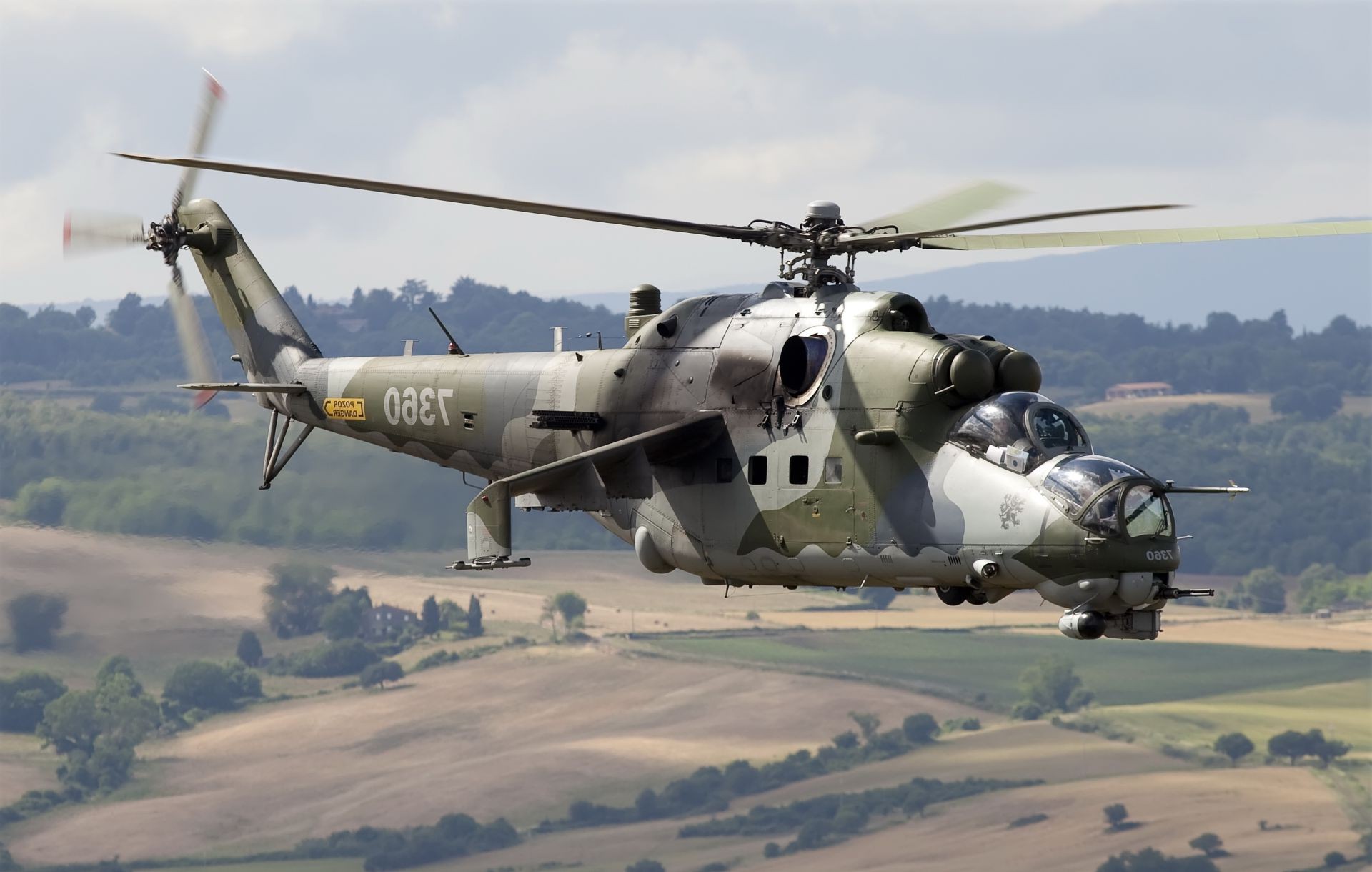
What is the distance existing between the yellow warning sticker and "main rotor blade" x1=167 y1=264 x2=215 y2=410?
2749 millimetres

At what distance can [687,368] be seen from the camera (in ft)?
81.7

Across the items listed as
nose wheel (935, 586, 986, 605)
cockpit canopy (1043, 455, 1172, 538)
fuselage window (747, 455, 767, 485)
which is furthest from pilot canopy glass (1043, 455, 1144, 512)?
fuselage window (747, 455, 767, 485)

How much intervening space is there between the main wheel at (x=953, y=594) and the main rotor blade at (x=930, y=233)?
4157 millimetres

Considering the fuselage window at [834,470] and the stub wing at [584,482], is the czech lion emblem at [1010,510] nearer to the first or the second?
the fuselage window at [834,470]

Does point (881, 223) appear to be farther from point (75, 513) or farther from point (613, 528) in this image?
point (75, 513)

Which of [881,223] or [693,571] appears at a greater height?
[881,223]

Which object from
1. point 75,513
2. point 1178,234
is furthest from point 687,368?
point 75,513

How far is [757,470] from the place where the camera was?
947 inches

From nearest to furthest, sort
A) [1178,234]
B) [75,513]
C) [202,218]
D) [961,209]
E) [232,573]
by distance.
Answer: [1178,234] → [961,209] → [202,218] → [75,513] → [232,573]

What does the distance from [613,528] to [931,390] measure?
525 centimetres

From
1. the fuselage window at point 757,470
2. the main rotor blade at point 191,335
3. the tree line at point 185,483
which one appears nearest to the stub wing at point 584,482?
the fuselage window at point 757,470

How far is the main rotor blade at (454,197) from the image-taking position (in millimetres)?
21328

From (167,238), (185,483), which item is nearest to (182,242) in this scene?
(167,238)

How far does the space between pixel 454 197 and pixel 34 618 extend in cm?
14113
